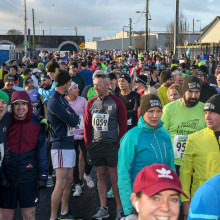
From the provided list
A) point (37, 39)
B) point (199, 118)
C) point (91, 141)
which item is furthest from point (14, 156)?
point (37, 39)

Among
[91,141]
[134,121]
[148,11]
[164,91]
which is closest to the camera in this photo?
[91,141]

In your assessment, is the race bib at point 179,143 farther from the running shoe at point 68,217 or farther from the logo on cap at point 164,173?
the logo on cap at point 164,173

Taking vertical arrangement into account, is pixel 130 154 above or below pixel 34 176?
above

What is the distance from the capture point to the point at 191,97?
15.4 feet

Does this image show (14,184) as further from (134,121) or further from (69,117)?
(134,121)

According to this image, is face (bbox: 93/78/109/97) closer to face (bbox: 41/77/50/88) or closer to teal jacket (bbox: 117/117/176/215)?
teal jacket (bbox: 117/117/176/215)

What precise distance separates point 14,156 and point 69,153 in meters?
1.16

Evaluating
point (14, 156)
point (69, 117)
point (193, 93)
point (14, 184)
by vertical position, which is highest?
point (193, 93)

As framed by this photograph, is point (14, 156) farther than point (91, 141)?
No

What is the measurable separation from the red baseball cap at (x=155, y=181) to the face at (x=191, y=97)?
8.08ft

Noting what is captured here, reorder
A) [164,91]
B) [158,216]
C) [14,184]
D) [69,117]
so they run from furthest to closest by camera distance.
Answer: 1. [164,91]
2. [69,117]
3. [14,184]
4. [158,216]

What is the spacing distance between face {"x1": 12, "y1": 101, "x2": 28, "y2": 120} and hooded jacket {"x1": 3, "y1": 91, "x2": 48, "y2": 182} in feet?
0.12

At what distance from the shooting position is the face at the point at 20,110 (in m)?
4.27

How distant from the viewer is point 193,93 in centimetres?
470
